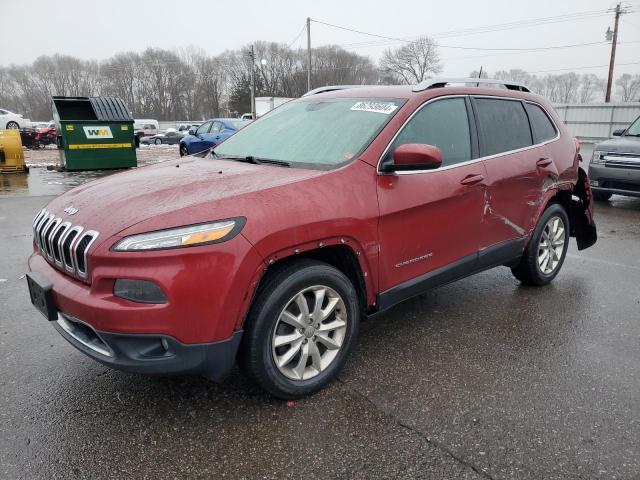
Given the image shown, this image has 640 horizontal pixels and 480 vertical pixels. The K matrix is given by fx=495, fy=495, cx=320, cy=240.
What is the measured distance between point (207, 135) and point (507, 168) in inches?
573

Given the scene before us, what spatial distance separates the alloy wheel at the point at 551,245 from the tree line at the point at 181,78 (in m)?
78.0

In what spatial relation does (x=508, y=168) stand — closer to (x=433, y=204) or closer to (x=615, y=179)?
(x=433, y=204)

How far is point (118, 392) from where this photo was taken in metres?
2.87

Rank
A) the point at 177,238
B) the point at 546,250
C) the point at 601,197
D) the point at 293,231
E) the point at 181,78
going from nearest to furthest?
1. the point at 177,238
2. the point at 293,231
3. the point at 546,250
4. the point at 601,197
5. the point at 181,78

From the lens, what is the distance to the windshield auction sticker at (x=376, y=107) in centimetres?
325

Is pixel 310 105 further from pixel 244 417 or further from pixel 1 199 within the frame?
pixel 1 199

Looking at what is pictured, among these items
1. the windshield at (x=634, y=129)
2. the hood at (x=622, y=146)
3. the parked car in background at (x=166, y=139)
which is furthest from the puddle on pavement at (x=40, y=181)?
the parked car in background at (x=166, y=139)

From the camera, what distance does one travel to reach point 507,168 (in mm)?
3859

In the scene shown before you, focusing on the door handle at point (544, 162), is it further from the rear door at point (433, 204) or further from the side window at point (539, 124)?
the rear door at point (433, 204)

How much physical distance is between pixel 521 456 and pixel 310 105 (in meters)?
2.74

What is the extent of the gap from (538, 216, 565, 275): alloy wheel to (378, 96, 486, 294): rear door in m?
1.23

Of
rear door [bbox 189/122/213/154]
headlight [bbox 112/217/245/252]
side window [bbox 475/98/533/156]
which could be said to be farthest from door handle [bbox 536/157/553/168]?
rear door [bbox 189/122/213/154]

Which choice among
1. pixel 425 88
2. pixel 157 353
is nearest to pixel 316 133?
pixel 425 88

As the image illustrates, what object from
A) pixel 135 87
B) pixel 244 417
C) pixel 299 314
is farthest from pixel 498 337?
pixel 135 87
